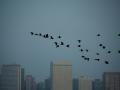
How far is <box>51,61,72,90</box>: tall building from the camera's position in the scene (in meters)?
11.6

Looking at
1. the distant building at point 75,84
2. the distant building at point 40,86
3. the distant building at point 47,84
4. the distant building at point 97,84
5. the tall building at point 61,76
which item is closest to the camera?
the distant building at point 40,86

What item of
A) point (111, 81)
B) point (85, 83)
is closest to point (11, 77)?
point (85, 83)

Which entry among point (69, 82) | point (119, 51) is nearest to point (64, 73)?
point (69, 82)

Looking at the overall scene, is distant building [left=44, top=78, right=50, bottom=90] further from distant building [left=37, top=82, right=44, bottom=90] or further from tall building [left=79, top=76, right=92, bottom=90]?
tall building [left=79, top=76, right=92, bottom=90]

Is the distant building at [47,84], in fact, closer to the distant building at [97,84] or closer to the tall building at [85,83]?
the tall building at [85,83]

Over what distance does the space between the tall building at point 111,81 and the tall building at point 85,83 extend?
505 mm

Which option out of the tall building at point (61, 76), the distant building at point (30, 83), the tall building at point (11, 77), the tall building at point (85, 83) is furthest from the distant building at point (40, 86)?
the tall building at point (85, 83)

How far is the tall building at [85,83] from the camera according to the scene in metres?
10.5

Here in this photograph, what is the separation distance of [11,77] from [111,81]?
129 inches

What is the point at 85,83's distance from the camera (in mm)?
10602

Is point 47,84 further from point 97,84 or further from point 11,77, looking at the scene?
point 97,84

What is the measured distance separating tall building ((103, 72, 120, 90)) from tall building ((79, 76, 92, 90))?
0.50 m

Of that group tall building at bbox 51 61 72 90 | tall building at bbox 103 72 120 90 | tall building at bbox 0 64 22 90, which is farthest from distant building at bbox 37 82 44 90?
tall building at bbox 103 72 120 90

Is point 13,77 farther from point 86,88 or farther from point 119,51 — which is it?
point 119,51
